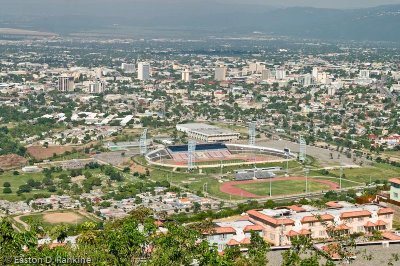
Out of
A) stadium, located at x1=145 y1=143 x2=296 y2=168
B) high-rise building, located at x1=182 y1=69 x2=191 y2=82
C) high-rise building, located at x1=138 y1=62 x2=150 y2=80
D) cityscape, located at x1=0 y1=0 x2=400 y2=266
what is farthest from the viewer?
high-rise building, located at x1=138 y1=62 x2=150 y2=80

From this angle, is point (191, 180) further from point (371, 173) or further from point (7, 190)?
point (371, 173)

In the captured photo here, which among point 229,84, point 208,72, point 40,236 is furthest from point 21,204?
point 208,72

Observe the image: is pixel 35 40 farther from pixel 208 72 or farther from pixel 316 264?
pixel 316 264

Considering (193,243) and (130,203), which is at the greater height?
(193,243)

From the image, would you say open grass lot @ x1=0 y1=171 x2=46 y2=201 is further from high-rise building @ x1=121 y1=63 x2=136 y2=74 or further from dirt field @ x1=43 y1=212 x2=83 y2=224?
high-rise building @ x1=121 y1=63 x2=136 y2=74

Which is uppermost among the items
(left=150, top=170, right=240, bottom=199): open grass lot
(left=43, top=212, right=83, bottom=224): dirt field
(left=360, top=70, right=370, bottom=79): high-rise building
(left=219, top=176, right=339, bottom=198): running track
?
(left=360, top=70, right=370, bottom=79): high-rise building

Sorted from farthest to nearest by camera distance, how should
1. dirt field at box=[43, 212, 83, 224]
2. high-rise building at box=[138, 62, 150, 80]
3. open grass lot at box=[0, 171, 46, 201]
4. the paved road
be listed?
high-rise building at box=[138, 62, 150, 80] < the paved road < open grass lot at box=[0, 171, 46, 201] < dirt field at box=[43, 212, 83, 224]

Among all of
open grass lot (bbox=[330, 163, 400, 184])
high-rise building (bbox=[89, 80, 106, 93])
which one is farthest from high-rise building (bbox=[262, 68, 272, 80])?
open grass lot (bbox=[330, 163, 400, 184])

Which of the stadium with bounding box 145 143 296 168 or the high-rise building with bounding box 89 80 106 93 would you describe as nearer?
the stadium with bounding box 145 143 296 168
